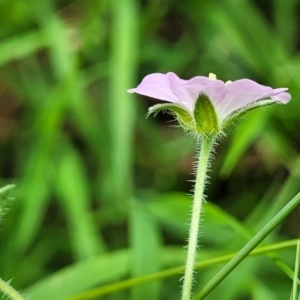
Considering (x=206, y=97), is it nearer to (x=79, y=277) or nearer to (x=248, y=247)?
(x=248, y=247)

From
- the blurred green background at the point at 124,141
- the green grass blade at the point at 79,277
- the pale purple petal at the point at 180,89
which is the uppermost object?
the blurred green background at the point at 124,141

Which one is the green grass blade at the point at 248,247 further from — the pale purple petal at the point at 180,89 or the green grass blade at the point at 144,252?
the green grass blade at the point at 144,252

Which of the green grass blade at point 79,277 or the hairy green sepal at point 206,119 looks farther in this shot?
the green grass blade at point 79,277

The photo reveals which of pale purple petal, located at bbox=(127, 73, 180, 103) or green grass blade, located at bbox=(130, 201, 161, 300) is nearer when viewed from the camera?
pale purple petal, located at bbox=(127, 73, 180, 103)

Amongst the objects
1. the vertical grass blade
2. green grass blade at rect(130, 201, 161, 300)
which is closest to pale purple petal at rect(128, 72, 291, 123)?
green grass blade at rect(130, 201, 161, 300)

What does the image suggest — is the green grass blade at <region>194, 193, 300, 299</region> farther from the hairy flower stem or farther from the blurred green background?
the blurred green background

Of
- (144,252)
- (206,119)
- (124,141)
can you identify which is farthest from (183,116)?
(124,141)

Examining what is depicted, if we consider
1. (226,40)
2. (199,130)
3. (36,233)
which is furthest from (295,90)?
(199,130)

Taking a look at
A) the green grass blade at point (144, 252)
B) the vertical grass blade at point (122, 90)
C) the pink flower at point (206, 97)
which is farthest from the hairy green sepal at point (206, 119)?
the vertical grass blade at point (122, 90)
